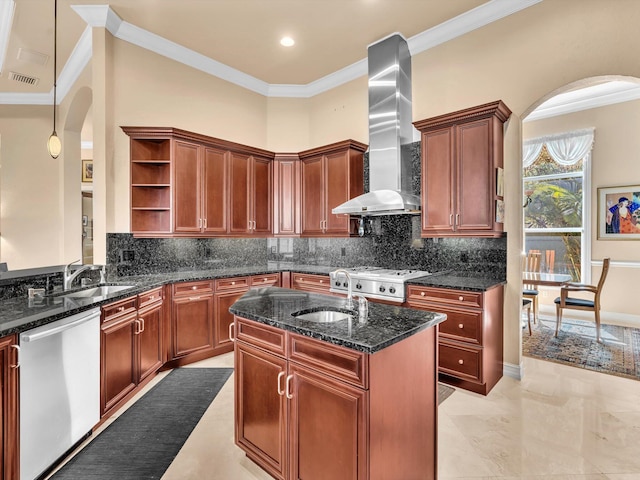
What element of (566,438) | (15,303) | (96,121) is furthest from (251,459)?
(96,121)

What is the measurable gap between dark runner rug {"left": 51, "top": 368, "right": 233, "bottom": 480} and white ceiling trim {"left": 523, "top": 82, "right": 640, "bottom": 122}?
5.91m

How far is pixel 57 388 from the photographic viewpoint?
2.01m

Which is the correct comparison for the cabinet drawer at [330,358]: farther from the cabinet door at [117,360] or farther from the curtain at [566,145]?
the curtain at [566,145]

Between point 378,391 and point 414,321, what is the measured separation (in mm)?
444

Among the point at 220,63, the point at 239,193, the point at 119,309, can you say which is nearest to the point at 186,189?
the point at 239,193

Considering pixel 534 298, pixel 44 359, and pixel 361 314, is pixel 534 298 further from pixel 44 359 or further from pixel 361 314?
pixel 44 359

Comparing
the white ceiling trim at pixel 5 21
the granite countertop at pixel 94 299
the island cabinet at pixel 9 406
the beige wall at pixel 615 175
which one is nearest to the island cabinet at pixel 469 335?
the granite countertop at pixel 94 299

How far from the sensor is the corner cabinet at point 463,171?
3.08 meters

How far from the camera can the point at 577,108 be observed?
553 cm

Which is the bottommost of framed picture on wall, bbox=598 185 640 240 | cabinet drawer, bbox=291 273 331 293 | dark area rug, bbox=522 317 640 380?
dark area rug, bbox=522 317 640 380

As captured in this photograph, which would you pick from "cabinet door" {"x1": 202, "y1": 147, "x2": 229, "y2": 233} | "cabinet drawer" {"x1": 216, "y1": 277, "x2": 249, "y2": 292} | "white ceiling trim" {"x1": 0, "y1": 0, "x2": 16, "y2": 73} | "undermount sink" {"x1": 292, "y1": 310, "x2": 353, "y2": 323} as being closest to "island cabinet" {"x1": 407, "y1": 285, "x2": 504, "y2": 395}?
"undermount sink" {"x1": 292, "y1": 310, "x2": 353, "y2": 323}

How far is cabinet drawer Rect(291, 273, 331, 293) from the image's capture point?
163 inches

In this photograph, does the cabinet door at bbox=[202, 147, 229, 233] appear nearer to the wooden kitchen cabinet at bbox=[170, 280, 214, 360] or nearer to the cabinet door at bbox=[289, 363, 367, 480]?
the wooden kitchen cabinet at bbox=[170, 280, 214, 360]

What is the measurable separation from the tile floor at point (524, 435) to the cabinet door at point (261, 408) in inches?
7.6
